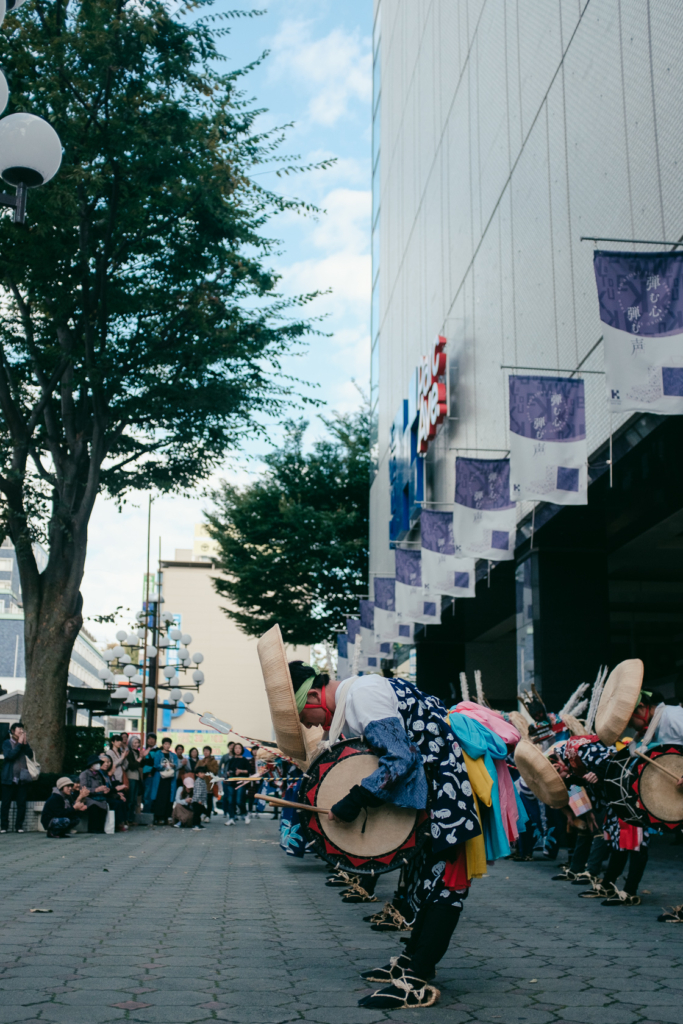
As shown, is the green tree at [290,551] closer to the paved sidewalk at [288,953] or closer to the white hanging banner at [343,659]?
the white hanging banner at [343,659]

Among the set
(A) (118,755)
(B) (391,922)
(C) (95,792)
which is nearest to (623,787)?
(B) (391,922)

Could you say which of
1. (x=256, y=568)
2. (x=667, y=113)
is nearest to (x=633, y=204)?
(x=667, y=113)

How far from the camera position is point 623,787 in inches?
303

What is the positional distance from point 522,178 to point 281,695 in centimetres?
1161

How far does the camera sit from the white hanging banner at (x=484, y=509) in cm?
1304

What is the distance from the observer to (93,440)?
18.4 metres

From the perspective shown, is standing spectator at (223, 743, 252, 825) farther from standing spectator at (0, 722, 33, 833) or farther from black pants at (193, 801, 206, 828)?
standing spectator at (0, 722, 33, 833)

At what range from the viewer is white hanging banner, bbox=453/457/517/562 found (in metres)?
13.0

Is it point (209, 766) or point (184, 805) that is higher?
point (209, 766)

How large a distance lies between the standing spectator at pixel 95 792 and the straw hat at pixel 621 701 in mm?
12642

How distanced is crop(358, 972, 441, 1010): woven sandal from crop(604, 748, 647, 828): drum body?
3282 mm

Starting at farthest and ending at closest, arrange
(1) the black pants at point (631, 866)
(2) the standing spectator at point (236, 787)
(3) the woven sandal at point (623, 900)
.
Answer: (2) the standing spectator at point (236, 787), (3) the woven sandal at point (623, 900), (1) the black pants at point (631, 866)

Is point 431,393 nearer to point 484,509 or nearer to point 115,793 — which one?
point 484,509

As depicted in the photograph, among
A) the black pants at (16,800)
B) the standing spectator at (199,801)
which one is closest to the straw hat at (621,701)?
the black pants at (16,800)
